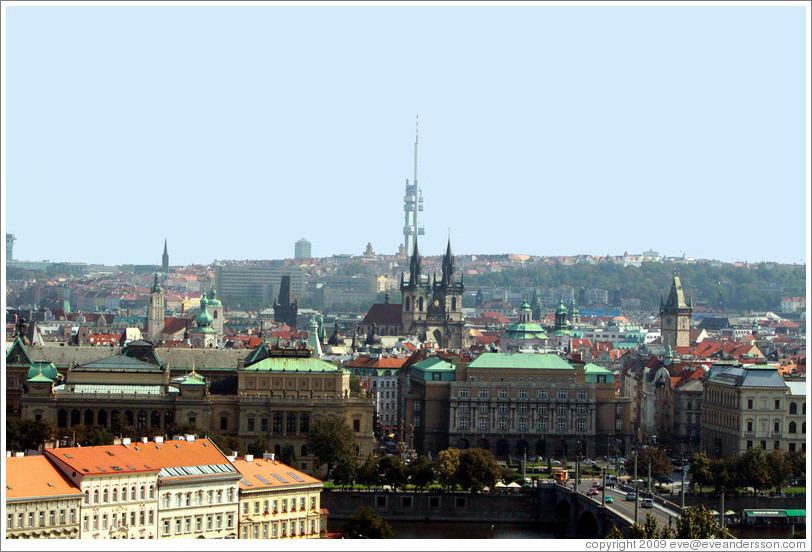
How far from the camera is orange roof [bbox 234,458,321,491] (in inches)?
2501

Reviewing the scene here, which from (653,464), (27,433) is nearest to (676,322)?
(653,464)

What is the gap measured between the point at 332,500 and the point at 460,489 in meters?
5.92

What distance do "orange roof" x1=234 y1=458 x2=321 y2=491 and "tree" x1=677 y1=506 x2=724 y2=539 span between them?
11.2 metres

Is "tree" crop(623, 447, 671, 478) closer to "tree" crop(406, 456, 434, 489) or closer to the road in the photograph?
the road

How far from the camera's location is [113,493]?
58969 millimetres

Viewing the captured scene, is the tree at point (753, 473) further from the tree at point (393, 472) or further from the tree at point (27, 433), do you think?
the tree at point (27, 433)

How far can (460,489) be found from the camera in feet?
273

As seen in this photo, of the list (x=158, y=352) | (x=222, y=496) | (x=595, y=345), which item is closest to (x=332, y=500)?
(x=222, y=496)

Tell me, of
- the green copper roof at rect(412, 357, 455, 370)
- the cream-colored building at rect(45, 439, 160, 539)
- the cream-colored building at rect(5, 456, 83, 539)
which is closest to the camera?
the cream-colored building at rect(5, 456, 83, 539)

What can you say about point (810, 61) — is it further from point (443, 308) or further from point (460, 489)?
point (443, 308)

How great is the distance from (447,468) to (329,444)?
4.91 metres

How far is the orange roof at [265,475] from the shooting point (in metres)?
63.5

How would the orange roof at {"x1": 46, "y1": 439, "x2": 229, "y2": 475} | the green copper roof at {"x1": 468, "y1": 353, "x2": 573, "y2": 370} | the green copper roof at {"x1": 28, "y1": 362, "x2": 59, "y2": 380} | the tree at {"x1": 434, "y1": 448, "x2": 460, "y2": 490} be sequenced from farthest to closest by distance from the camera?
the green copper roof at {"x1": 468, "y1": 353, "x2": 573, "y2": 370} < the green copper roof at {"x1": 28, "y1": 362, "x2": 59, "y2": 380} < the tree at {"x1": 434, "y1": 448, "x2": 460, "y2": 490} < the orange roof at {"x1": 46, "y1": 439, "x2": 229, "y2": 475}

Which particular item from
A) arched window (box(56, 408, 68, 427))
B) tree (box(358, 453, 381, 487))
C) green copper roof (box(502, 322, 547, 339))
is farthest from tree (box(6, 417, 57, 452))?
green copper roof (box(502, 322, 547, 339))
